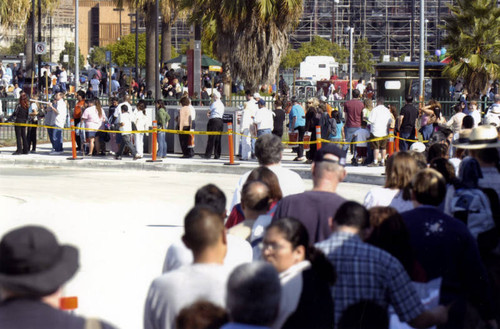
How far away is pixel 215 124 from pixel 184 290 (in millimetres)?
19221

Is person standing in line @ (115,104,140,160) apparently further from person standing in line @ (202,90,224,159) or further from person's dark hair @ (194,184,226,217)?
person's dark hair @ (194,184,226,217)

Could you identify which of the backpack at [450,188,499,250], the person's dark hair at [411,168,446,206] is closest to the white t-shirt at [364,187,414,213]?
the backpack at [450,188,499,250]

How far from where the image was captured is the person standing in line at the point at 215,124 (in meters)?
23.5

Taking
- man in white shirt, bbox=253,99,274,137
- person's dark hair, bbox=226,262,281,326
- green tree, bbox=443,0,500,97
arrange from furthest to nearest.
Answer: green tree, bbox=443,0,500,97, man in white shirt, bbox=253,99,274,137, person's dark hair, bbox=226,262,281,326

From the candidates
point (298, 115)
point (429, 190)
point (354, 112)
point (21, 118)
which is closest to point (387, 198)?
point (429, 190)

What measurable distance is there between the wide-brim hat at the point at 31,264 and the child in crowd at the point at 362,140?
60.4 ft

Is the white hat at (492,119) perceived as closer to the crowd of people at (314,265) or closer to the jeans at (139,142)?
the jeans at (139,142)

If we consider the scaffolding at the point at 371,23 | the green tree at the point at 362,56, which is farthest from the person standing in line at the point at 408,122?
the scaffolding at the point at 371,23

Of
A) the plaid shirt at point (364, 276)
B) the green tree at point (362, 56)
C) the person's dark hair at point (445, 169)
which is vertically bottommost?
the plaid shirt at point (364, 276)

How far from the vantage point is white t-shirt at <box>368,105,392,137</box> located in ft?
69.6

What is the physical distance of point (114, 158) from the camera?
23.9 m

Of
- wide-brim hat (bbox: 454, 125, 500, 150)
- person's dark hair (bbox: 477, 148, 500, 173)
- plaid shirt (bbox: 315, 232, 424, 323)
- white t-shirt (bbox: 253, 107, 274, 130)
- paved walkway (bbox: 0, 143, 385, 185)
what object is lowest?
paved walkway (bbox: 0, 143, 385, 185)

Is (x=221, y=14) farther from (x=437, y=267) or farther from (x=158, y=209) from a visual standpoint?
(x=437, y=267)

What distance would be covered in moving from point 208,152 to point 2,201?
861cm
